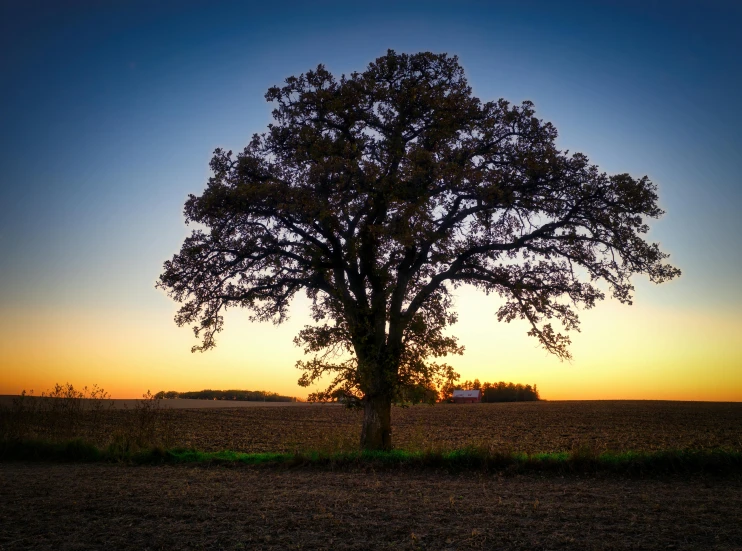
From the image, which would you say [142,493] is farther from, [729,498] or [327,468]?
[729,498]

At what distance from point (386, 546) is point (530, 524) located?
2.62 m

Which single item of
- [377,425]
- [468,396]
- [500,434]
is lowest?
[468,396]

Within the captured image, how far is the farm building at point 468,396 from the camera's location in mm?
95438

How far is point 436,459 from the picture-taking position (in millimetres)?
15328

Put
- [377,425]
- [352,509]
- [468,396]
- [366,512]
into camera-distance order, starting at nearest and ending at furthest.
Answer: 1. [366,512]
2. [352,509]
3. [377,425]
4. [468,396]

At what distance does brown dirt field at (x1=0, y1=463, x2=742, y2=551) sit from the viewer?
7934 millimetres

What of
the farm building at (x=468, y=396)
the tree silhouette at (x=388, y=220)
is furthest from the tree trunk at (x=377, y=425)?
the farm building at (x=468, y=396)

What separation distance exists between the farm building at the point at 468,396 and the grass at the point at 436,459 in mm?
81466

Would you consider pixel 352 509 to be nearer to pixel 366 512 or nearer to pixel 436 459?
pixel 366 512

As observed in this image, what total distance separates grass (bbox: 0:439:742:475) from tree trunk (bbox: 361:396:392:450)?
130 cm

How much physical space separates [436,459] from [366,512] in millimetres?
5983

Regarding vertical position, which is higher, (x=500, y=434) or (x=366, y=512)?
(x=366, y=512)

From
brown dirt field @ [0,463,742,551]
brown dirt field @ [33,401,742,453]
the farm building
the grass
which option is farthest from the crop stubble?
the farm building

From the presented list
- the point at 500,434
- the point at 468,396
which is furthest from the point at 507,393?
the point at 500,434
